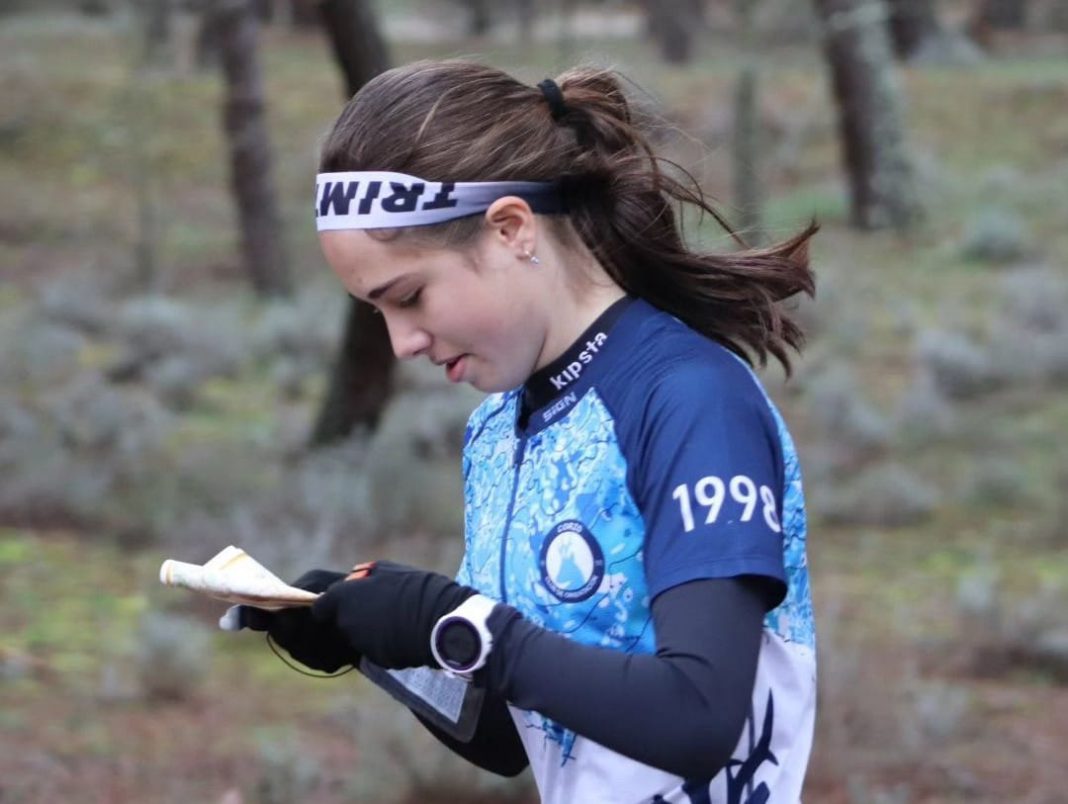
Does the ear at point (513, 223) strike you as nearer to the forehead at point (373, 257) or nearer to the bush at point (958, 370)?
the forehead at point (373, 257)

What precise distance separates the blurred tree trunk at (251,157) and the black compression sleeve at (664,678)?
34.6 feet

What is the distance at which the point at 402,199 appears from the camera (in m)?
1.87

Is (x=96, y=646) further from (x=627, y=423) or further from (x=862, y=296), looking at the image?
(x=862, y=296)

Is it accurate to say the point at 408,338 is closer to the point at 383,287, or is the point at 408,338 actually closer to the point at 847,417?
the point at 383,287

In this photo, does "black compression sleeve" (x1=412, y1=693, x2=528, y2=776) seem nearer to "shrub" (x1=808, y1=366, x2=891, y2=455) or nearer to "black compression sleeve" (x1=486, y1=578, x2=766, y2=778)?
"black compression sleeve" (x1=486, y1=578, x2=766, y2=778)

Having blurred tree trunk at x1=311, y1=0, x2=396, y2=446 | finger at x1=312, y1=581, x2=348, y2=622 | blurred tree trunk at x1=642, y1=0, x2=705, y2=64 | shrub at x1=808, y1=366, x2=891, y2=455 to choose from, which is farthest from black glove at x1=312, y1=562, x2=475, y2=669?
blurred tree trunk at x1=642, y1=0, x2=705, y2=64

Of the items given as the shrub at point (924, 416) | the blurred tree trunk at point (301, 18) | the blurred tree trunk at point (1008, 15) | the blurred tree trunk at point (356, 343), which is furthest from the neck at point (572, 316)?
the blurred tree trunk at point (301, 18)

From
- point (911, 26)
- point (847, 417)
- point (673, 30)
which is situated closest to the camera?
point (847, 417)

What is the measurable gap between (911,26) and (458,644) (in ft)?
76.4

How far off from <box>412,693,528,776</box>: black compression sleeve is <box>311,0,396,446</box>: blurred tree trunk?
4.46 meters

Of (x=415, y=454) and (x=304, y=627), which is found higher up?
(x=304, y=627)

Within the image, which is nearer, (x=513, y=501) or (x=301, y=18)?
(x=513, y=501)

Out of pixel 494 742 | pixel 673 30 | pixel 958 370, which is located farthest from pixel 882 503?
pixel 673 30

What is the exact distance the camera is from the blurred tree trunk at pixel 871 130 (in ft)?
50.1
